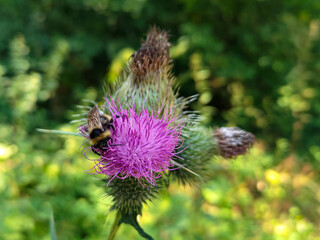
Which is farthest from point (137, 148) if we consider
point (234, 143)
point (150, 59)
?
point (234, 143)

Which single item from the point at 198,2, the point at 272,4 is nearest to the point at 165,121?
the point at 198,2

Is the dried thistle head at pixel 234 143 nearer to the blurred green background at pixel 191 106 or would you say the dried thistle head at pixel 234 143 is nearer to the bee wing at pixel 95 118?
the bee wing at pixel 95 118

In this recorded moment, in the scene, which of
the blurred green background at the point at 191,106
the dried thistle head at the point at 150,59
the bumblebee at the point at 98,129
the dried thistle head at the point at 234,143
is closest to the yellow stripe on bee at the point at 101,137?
the bumblebee at the point at 98,129

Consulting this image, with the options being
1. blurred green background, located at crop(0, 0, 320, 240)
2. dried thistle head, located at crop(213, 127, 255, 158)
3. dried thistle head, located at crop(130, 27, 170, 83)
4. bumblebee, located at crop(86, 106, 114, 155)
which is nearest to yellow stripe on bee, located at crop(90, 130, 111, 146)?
bumblebee, located at crop(86, 106, 114, 155)

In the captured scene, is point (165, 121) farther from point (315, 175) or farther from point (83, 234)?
point (315, 175)

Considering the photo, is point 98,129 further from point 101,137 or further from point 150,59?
point 150,59

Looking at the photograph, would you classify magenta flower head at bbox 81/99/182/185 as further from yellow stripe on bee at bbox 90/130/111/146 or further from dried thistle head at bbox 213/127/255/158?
dried thistle head at bbox 213/127/255/158
